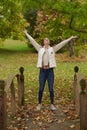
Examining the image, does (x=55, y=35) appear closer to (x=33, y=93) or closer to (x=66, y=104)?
(x=33, y=93)

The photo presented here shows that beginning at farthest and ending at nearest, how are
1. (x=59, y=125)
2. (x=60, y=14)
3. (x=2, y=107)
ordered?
(x=60, y=14) < (x=59, y=125) < (x=2, y=107)

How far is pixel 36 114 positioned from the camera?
1077 cm

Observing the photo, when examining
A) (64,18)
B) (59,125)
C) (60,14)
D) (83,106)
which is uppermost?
(60,14)

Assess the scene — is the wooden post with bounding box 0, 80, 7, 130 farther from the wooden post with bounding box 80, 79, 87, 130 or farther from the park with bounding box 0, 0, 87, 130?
the wooden post with bounding box 80, 79, 87, 130

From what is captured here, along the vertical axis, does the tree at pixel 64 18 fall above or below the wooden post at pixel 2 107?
above

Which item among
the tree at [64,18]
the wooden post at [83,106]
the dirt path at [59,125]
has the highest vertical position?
the tree at [64,18]

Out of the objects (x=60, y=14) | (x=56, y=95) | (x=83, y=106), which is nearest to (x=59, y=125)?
(x=83, y=106)

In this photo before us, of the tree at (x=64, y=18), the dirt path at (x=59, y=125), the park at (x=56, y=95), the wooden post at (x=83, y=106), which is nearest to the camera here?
the wooden post at (x=83, y=106)

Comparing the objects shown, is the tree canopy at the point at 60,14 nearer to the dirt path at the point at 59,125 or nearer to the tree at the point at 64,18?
the tree at the point at 64,18

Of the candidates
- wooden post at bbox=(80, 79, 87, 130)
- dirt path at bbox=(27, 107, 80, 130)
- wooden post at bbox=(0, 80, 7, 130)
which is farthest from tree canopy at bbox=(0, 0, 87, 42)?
wooden post at bbox=(0, 80, 7, 130)

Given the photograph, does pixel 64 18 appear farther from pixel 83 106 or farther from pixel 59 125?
pixel 83 106

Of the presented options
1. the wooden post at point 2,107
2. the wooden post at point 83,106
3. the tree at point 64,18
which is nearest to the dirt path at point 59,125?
the wooden post at point 83,106

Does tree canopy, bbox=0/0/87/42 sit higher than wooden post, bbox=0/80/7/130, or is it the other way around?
tree canopy, bbox=0/0/87/42

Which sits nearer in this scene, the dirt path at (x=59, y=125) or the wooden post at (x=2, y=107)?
the wooden post at (x=2, y=107)
